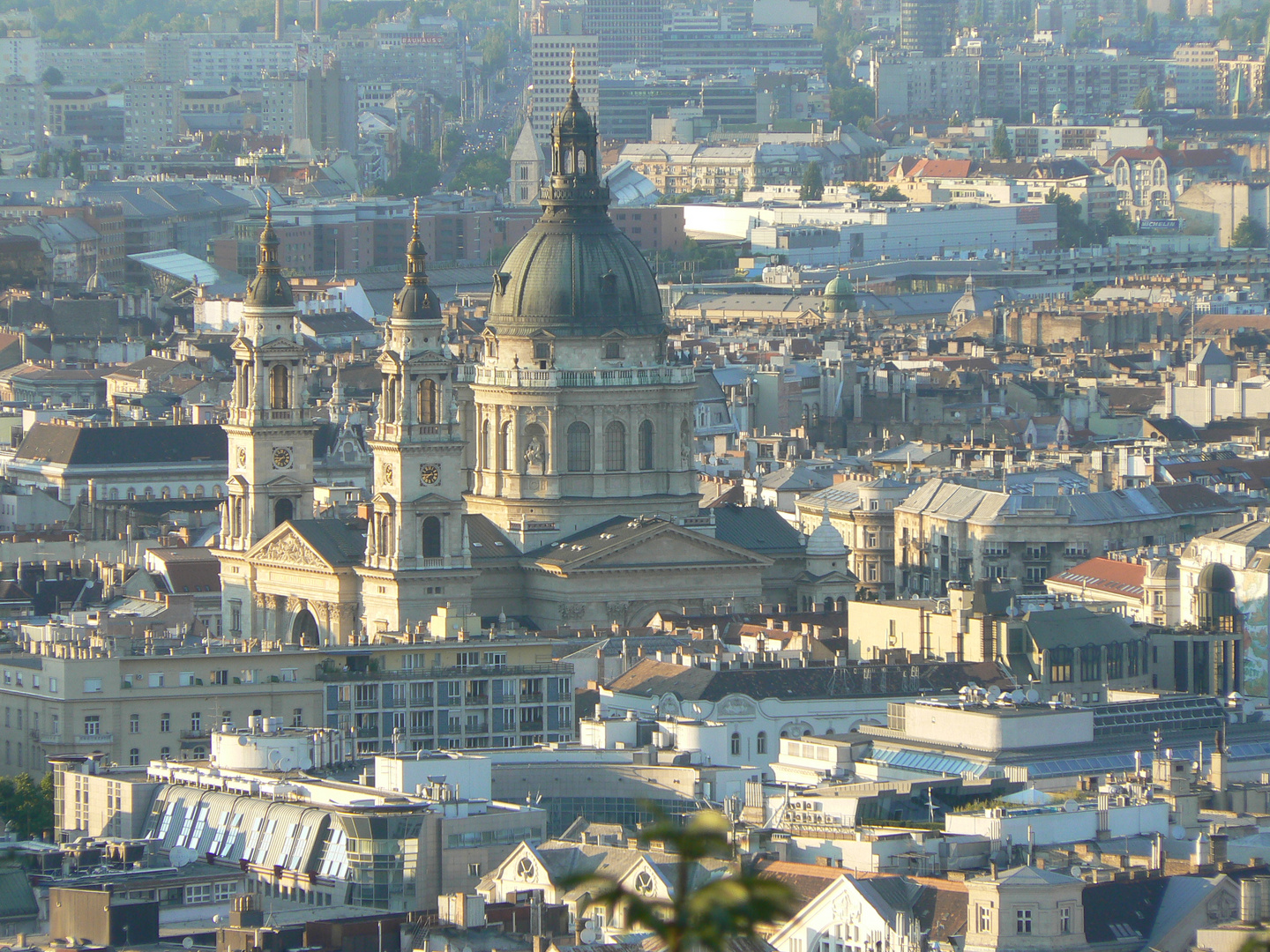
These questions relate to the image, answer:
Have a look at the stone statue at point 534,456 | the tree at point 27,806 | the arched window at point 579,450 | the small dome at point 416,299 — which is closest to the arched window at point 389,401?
the small dome at point 416,299

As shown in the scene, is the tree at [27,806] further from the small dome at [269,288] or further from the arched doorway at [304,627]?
the small dome at [269,288]

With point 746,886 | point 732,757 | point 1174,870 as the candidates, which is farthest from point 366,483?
point 746,886

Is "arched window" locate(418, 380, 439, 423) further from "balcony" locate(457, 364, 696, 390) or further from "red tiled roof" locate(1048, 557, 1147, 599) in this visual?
"red tiled roof" locate(1048, 557, 1147, 599)

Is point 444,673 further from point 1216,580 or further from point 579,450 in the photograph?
point 1216,580

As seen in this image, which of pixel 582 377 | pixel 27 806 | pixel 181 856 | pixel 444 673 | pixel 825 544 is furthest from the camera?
pixel 825 544

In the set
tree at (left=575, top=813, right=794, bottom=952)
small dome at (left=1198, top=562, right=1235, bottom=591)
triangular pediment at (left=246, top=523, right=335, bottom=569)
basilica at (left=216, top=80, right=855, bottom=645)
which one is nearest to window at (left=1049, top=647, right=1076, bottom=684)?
small dome at (left=1198, top=562, right=1235, bottom=591)

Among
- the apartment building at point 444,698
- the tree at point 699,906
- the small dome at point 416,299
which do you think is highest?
the small dome at point 416,299

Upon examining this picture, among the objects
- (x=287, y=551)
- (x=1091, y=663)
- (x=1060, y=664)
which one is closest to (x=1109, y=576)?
(x=1091, y=663)
